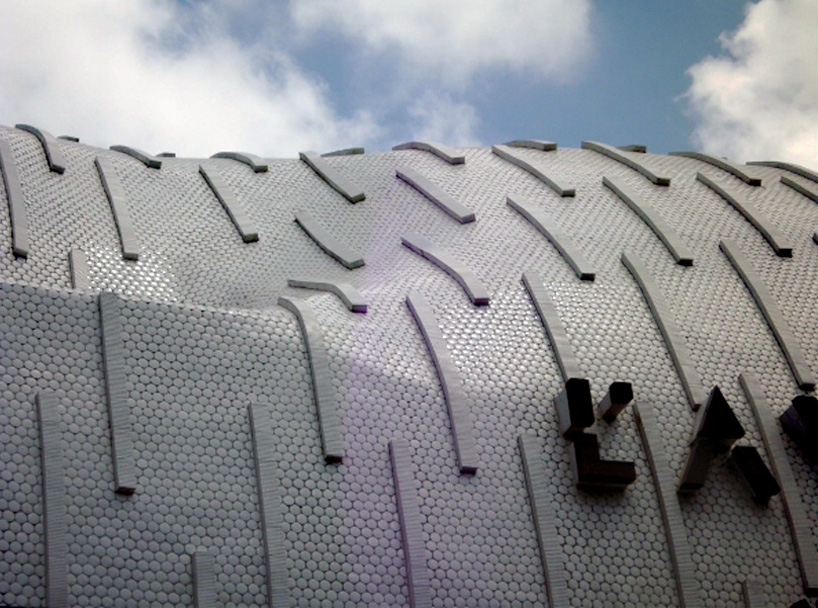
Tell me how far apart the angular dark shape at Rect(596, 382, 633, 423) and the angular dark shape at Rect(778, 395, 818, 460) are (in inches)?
162

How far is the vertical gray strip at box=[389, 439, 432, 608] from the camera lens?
23.5 metres

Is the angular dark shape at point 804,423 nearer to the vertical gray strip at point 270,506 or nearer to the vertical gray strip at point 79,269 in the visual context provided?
the vertical gray strip at point 270,506

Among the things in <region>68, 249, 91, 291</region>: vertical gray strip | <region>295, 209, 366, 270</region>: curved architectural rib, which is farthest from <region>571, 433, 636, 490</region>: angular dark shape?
<region>68, 249, 91, 291</region>: vertical gray strip

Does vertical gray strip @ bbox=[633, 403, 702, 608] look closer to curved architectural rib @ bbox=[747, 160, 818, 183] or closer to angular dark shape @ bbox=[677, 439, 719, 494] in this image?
angular dark shape @ bbox=[677, 439, 719, 494]

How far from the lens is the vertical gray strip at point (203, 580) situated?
72.0ft

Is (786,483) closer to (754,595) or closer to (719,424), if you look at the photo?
(719,424)

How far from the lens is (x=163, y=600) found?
71.4 feet

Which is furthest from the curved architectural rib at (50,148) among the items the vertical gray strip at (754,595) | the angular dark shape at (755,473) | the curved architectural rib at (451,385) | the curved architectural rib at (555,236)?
the vertical gray strip at (754,595)

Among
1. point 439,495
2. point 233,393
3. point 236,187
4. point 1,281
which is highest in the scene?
Answer: point 236,187

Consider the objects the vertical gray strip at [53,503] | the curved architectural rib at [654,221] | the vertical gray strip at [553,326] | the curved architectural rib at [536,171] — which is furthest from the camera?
the curved architectural rib at [536,171]

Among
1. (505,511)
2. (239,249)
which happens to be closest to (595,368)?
(505,511)

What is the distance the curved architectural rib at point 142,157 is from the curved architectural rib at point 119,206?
126 centimetres

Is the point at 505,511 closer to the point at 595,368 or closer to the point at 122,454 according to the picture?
the point at 595,368

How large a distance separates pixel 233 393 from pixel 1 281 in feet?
17.1
